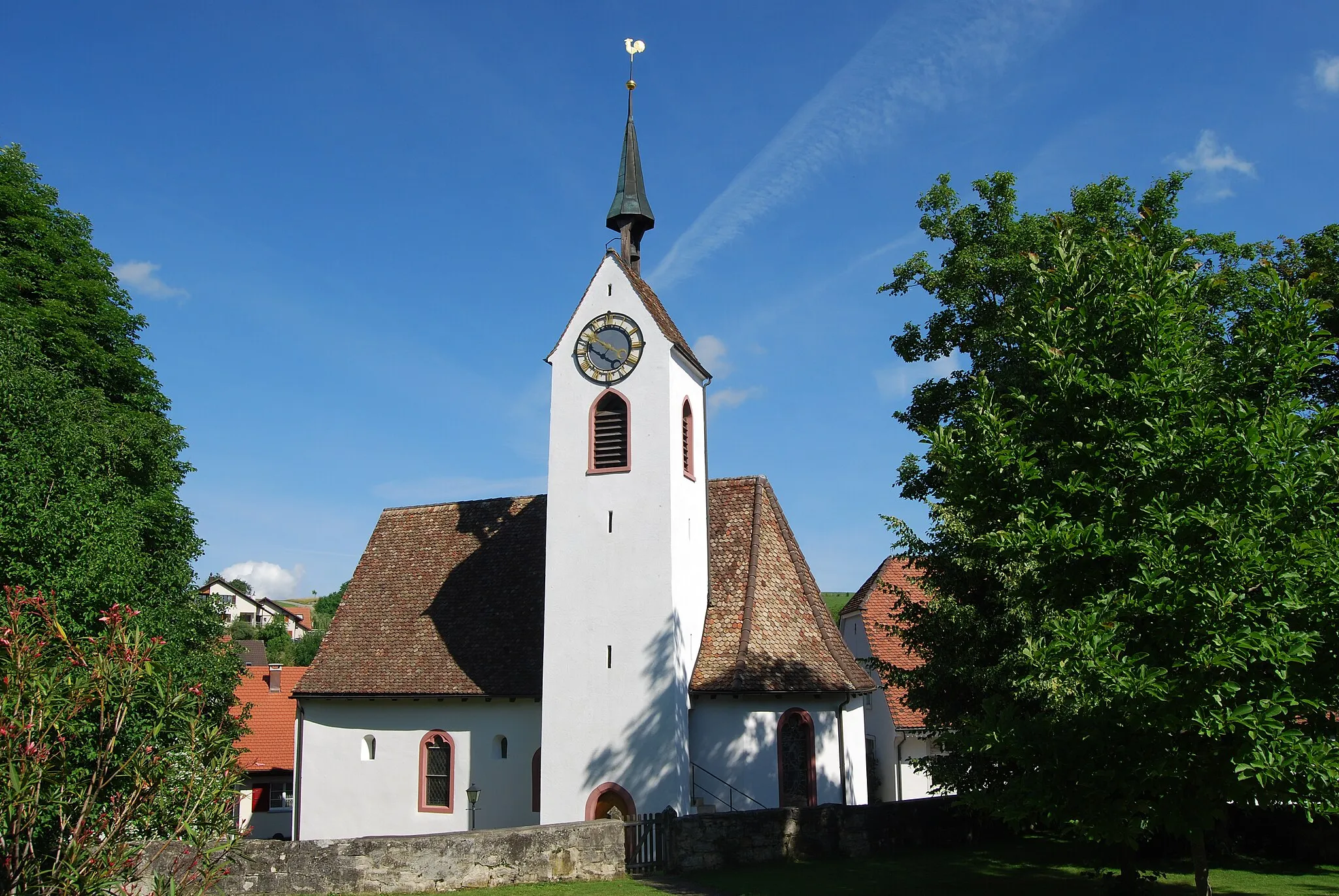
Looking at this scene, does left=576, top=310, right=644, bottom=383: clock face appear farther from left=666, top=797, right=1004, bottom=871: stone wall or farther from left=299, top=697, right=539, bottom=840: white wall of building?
left=666, top=797, right=1004, bottom=871: stone wall

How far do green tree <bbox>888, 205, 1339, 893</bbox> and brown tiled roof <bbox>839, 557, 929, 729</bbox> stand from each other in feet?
48.1

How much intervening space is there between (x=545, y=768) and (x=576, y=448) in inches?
259

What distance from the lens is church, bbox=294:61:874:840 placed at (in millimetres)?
20906

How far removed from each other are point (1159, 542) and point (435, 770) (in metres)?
17.9

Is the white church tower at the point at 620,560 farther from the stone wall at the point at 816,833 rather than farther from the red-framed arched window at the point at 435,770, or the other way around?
the red-framed arched window at the point at 435,770

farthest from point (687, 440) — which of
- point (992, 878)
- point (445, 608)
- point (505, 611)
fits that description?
point (992, 878)

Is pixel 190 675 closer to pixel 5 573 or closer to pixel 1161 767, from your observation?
pixel 5 573

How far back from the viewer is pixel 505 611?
80.0 feet

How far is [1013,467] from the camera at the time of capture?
11961 millimetres

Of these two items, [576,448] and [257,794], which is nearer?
[576,448]

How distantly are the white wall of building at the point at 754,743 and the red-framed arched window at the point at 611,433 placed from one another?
16.8ft

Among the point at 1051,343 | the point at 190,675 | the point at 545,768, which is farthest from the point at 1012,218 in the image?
the point at 190,675

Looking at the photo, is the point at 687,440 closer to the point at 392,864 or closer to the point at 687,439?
the point at 687,439

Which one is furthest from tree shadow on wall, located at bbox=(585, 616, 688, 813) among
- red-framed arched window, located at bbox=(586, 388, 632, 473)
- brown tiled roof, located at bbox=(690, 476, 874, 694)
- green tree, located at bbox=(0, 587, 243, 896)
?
green tree, located at bbox=(0, 587, 243, 896)
